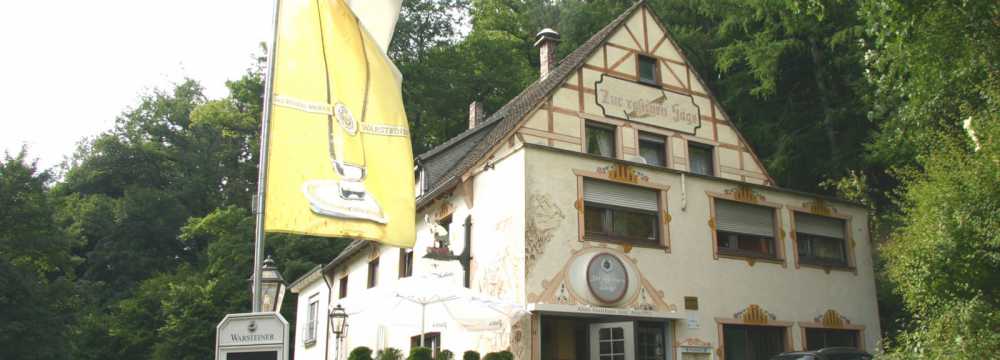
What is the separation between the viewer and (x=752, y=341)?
17203 millimetres

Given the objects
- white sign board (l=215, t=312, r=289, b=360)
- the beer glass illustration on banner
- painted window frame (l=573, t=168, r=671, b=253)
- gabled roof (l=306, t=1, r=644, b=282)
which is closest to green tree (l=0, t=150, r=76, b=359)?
gabled roof (l=306, t=1, r=644, b=282)

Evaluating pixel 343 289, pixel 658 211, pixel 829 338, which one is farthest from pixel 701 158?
pixel 343 289

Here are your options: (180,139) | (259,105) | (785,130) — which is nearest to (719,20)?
(785,130)

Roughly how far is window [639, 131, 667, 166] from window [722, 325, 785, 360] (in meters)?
3.91

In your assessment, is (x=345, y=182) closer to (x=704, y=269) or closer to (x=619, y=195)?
(x=619, y=195)

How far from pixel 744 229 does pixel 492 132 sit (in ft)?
19.7

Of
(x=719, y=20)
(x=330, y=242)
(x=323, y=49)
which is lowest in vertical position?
(x=323, y=49)

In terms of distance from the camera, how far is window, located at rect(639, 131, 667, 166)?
1878cm

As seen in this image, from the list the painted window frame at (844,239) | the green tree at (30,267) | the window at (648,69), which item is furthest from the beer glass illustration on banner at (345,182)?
the green tree at (30,267)

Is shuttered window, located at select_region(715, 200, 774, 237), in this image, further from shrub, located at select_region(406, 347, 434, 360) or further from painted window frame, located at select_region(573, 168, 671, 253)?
shrub, located at select_region(406, 347, 434, 360)

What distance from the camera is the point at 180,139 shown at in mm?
49656

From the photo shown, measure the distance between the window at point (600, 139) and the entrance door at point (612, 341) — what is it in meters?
4.21

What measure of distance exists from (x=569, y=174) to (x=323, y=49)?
7948 millimetres

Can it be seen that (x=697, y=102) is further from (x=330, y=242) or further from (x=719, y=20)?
(x=330, y=242)
